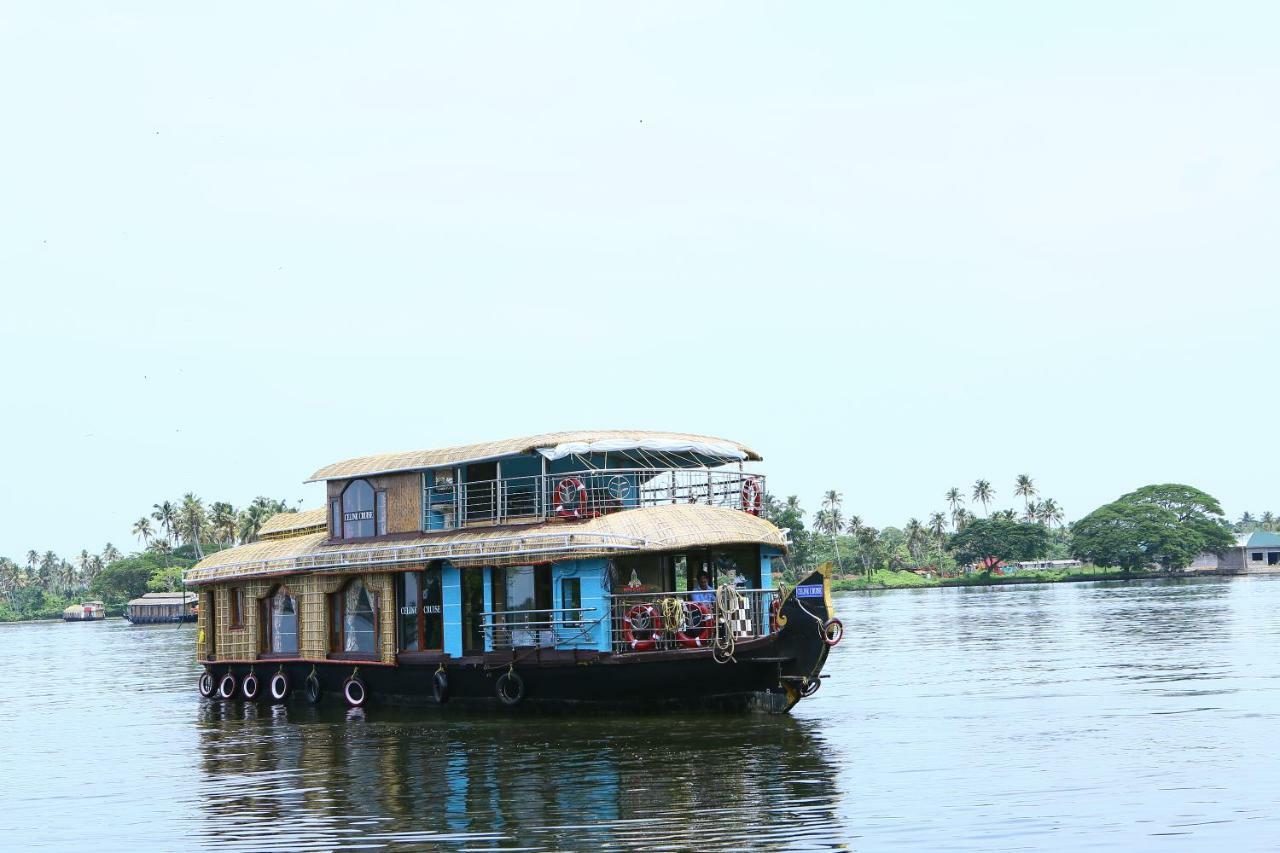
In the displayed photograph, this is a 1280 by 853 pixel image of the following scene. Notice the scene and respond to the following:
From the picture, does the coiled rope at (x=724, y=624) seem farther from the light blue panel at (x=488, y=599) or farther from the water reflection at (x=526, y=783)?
the light blue panel at (x=488, y=599)

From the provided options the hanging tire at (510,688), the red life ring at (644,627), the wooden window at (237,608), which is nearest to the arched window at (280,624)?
the wooden window at (237,608)

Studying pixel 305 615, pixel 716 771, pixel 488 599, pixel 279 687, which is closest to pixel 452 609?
pixel 488 599

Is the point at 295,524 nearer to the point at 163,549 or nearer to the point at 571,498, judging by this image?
the point at 571,498

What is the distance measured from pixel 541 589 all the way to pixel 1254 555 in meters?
125

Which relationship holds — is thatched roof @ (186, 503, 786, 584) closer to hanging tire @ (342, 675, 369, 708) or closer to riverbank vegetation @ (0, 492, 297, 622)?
hanging tire @ (342, 675, 369, 708)

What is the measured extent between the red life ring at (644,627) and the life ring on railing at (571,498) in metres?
2.18

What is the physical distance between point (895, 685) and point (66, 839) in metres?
20.5

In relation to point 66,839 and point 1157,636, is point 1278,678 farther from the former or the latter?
point 66,839

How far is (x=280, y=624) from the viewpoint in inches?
1225

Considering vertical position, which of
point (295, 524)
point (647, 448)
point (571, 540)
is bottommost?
point (571, 540)

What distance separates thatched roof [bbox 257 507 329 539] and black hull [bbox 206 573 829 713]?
7.54m

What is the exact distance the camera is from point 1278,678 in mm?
30000

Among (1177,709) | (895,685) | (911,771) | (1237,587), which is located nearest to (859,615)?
(1237,587)

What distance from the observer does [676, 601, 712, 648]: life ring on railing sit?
78.3 feet
